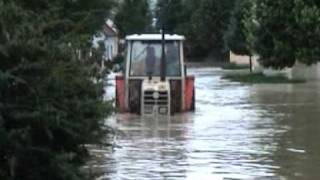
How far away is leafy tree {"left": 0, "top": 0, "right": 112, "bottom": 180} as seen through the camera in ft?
22.9

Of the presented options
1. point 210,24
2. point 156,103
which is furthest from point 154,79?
point 210,24

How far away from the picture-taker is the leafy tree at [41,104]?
22.9 feet

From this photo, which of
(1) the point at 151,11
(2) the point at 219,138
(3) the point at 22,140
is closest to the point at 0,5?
(3) the point at 22,140

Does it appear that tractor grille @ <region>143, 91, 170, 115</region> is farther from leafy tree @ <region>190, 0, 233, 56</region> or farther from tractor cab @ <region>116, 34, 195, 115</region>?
leafy tree @ <region>190, 0, 233, 56</region>

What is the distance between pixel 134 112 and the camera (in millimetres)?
23297

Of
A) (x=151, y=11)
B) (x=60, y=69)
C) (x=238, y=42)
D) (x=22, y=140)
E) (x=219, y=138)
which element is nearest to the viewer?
(x=22, y=140)

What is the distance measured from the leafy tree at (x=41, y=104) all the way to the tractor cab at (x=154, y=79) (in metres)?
14.9

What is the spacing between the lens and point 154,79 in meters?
23.1

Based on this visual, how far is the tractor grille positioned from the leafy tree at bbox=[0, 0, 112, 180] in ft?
48.5

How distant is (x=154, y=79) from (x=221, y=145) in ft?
25.5

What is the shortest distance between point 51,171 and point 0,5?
4.76ft

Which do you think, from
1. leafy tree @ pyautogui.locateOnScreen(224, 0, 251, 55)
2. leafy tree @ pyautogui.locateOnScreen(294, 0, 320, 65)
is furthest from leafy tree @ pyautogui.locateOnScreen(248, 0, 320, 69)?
leafy tree @ pyautogui.locateOnScreen(224, 0, 251, 55)

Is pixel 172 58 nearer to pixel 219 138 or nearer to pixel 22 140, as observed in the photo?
pixel 219 138

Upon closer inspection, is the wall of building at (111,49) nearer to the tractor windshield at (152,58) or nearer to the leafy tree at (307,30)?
the tractor windshield at (152,58)
